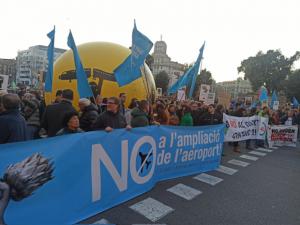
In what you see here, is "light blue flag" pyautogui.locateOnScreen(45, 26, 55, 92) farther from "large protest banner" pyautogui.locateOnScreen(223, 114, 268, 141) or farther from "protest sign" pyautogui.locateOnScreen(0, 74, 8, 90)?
"large protest banner" pyautogui.locateOnScreen(223, 114, 268, 141)

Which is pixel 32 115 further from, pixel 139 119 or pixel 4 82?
pixel 4 82

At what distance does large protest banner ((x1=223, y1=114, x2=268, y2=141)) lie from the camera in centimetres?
1005

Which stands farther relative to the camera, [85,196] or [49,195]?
[85,196]

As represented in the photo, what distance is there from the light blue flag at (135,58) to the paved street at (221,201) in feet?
7.51

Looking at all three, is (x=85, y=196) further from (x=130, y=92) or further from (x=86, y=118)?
(x=130, y=92)

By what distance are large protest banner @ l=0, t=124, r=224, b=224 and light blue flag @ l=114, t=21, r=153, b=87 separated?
1.38 m

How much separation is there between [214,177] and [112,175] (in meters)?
3.02

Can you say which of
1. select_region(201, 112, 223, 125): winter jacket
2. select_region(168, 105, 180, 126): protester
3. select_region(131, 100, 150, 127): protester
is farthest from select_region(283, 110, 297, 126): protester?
select_region(131, 100, 150, 127): protester

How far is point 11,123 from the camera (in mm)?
3588

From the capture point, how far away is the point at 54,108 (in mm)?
5066

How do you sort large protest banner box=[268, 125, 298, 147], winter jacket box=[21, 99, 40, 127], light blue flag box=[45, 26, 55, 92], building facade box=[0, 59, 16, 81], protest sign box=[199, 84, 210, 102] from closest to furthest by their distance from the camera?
winter jacket box=[21, 99, 40, 127] → light blue flag box=[45, 26, 55, 92] → large protest banner box=[268, 125, 298, 147] → protest sign box=[199, 84, 210, 102] → building facade box=[0, 59, 16, 81]

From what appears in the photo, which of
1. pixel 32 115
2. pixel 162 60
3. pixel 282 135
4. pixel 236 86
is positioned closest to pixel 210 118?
pixel 32 115

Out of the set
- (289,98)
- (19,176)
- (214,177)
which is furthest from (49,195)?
(289,98)

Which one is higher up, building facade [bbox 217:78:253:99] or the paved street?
building facade [bbox 217:78:253:99]
